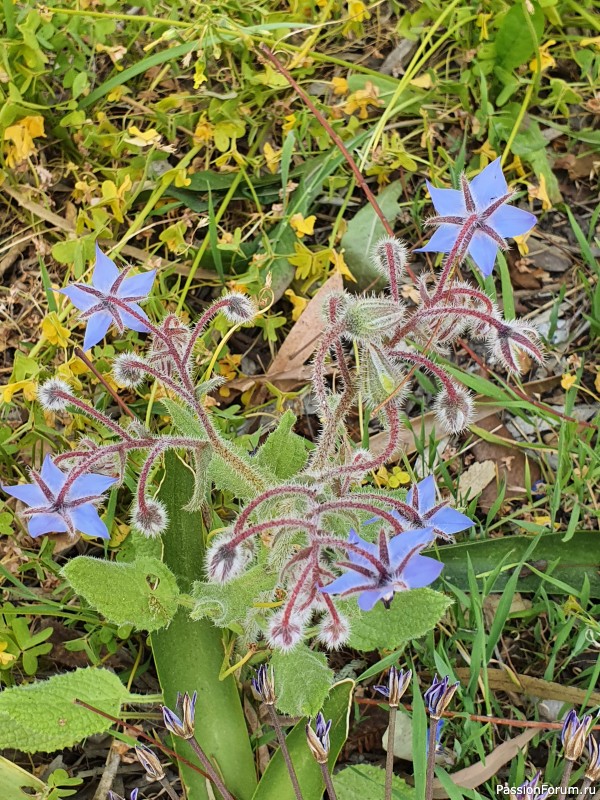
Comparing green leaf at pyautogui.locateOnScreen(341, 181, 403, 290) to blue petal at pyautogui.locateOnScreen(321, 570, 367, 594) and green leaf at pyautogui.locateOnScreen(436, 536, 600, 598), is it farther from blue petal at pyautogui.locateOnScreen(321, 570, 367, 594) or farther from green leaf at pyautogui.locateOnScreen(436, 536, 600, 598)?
blue petal at pyautogui.locateOnScreen(321, 570, 367, 594)

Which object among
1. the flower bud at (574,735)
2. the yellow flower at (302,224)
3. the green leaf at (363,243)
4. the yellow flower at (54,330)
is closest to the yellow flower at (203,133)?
the yellow flower at (302,224)

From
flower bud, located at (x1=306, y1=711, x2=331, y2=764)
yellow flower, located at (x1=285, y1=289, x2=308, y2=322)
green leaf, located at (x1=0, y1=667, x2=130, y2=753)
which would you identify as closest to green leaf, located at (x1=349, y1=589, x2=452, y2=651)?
flower bud, located at (x1=306, y1=711, x2=331, y2=764)

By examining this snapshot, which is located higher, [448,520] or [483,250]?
[483,250]

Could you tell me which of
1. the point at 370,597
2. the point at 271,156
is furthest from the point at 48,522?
the point at 271,156

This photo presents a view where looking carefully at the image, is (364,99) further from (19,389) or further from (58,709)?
(58,709)

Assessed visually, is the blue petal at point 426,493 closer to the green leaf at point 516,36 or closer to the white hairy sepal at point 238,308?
the white hairy sepal at point 238,308

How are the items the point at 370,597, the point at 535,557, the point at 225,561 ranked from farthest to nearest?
the point at 535,557 → the point at 225,561 → the point at 370,597

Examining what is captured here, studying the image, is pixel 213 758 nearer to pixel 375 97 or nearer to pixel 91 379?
pixel 91 379
